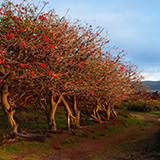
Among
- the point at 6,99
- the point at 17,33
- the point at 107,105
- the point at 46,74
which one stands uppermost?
the point at 17,33

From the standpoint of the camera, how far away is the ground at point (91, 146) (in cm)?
1090

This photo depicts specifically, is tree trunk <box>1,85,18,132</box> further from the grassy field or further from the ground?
the ground

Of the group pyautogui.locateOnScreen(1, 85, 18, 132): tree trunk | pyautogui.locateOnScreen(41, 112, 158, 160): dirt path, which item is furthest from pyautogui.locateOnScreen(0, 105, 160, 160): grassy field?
pyautogui.locateOnScreen(1, 85, 18, 132): tree trunk

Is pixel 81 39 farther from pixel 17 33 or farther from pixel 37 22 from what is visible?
pixel 17 33

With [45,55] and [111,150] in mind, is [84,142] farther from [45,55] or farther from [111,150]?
[45,55]

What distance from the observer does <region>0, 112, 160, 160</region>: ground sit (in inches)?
429

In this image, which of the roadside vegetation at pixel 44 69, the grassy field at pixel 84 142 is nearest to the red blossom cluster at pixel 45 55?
the roadside vegetation at pixel 44 69

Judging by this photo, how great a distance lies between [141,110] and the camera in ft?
102

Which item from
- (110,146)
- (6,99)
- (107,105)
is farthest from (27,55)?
(107,105)

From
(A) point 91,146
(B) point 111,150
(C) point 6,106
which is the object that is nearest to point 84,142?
(A) point 91,146

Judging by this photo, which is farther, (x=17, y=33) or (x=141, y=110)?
(x=141, y=110)

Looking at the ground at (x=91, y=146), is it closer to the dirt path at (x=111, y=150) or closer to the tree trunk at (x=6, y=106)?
the dirt path at (x=111, y=150)

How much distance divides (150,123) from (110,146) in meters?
8.31

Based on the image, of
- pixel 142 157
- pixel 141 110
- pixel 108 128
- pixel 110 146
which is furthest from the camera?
pixel 141 110
